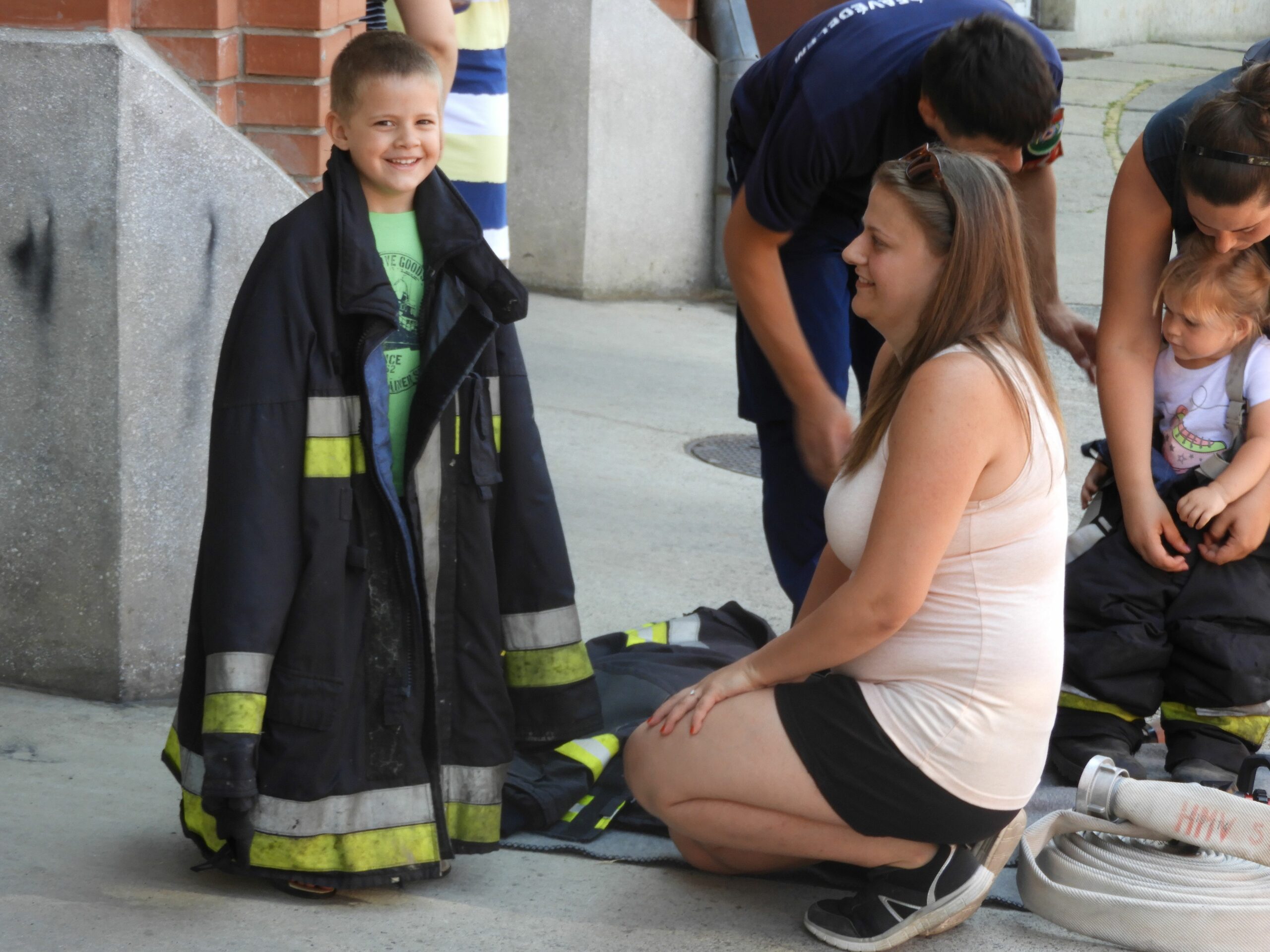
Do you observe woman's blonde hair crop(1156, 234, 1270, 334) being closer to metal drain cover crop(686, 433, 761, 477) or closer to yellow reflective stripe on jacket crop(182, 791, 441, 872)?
yellow reflective stripe on jacket crop(182, 791, 441, 872)

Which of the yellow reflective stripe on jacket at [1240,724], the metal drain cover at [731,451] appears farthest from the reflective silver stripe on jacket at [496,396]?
the metal drain cover at [731,451]

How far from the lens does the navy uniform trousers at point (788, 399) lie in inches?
136

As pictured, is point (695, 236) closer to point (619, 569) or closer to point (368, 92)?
point (619, 569)

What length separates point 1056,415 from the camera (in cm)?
248

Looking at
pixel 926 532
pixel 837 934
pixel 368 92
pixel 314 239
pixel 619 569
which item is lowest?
pixel 837 934

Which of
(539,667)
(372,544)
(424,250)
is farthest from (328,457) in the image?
(539,667)

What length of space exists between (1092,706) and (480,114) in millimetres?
1975

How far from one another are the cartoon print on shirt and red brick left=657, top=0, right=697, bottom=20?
438cm

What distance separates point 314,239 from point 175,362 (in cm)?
92

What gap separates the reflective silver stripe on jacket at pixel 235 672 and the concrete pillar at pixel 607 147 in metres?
4.84

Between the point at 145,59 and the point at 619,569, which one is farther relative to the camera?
the point at 619,569

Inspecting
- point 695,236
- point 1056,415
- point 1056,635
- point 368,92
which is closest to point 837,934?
point 1056,635

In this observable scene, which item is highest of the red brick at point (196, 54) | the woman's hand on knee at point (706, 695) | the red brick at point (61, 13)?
the red brick at point (61, 13)

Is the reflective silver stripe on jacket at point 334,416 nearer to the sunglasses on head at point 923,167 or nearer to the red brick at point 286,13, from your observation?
the sunglasses on head at point 923,167
